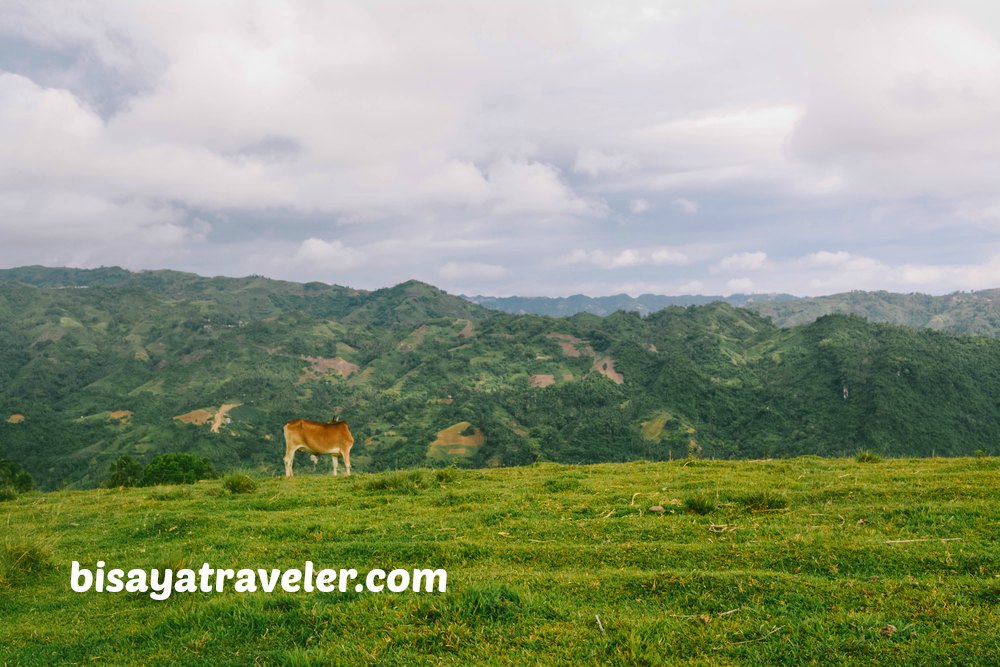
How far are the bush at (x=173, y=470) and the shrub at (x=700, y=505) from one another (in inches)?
1748

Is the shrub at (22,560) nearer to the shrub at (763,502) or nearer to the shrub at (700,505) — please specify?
the shrub at (700,505)

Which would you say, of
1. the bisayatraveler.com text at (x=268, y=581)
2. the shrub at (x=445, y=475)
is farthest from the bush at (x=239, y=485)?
the bisayatraveler.com text at (x=268, y=581)

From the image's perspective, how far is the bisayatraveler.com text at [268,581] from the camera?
322 inches

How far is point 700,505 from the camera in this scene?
36.2 feet

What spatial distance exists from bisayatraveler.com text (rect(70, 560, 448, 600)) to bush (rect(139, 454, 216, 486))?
41.0 metres

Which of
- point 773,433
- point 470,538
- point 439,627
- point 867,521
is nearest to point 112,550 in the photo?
point 470,538

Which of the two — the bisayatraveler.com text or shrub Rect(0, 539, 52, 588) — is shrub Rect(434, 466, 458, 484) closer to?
the bisayatraveler.com text

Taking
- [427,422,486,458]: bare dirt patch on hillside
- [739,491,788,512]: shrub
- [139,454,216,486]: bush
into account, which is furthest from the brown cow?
[427,422,486,458]: bare dirt patch on hillside

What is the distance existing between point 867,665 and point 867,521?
187 inches

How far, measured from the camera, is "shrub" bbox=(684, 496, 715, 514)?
1098cm

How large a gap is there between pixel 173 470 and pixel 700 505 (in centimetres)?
4852

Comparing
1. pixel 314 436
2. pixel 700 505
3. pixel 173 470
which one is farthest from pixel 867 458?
pixel 173 470

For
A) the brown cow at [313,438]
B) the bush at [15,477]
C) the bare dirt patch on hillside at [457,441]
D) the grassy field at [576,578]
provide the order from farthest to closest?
the bare dirt patch on hillside at [457,441]
the bush at [15,477]
the brown cow at [313,438]
the grassy field at [576,578]

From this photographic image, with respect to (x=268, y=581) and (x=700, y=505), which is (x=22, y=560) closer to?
(x=268, y=581)
